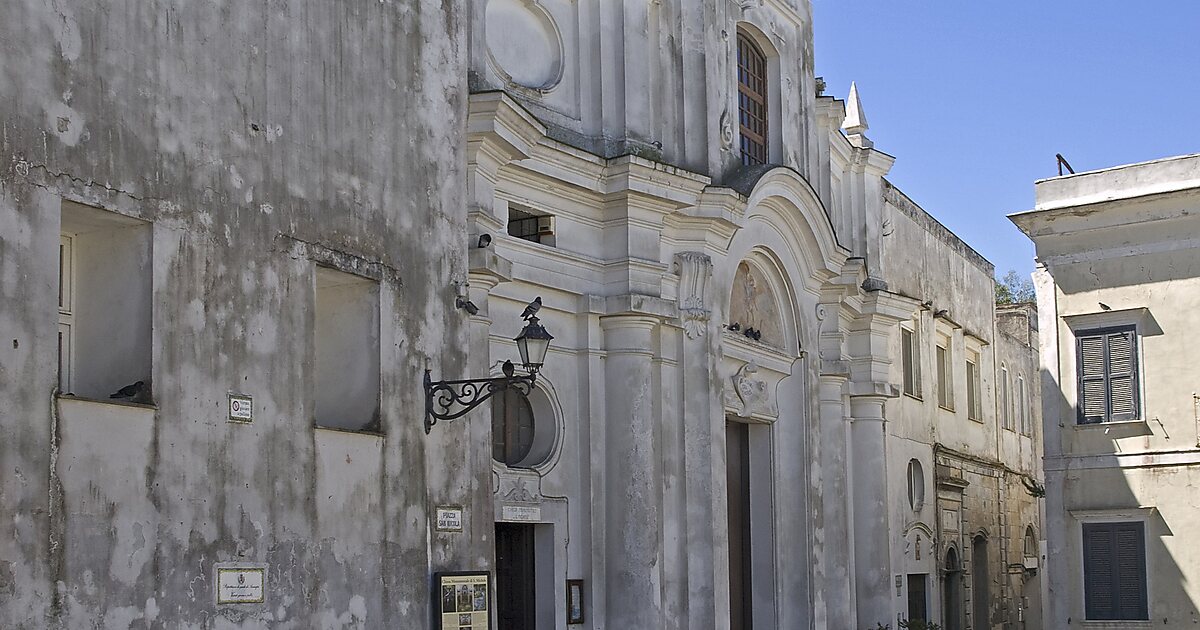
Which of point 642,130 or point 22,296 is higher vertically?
point 642,130

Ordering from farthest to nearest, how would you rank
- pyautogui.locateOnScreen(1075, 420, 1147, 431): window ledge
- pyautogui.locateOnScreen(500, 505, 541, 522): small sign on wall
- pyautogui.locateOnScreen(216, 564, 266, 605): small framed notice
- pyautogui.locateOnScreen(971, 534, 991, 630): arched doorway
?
pyautogui.locateOnScreen(971, 534, 991, 630): arched doorway
pyautogui.locateOnScreen(1075, 420, 1147, 431): window ledge
pyautogui.locateOnScreen(500, 505, 541, 522): small sign on wall
pyautogui.locateOnScreen(216, 564, 266, 605): small framed notice

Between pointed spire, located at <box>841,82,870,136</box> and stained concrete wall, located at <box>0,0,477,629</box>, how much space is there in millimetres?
13575

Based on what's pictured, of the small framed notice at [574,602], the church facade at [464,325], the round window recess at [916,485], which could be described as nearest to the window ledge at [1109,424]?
the church facade at [464,325]

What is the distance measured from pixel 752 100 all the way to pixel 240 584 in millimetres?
12444

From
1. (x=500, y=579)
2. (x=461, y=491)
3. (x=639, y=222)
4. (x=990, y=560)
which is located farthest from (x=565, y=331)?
(x=990, y=560)

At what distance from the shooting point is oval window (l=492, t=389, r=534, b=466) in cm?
1641

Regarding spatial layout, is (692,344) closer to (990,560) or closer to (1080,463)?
(1080,463)

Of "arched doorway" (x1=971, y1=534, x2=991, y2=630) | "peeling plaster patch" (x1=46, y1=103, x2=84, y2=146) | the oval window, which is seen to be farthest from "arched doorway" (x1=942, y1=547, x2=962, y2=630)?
"peeling plaster patch" (x1=46, y1=103, x2=84, y2=146)

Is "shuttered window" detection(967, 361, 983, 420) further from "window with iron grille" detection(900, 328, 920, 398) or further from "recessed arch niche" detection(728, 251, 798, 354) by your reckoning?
"recessed arch niche" detection(728, 251, 798, 354)

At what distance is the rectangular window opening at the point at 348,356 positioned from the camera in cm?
1216

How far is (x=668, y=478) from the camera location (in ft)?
57.8

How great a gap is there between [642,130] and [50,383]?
9894mm

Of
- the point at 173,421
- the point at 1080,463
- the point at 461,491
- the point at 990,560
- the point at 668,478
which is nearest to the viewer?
the point at 173,421

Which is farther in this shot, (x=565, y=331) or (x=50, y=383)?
(x=565, y=331)
